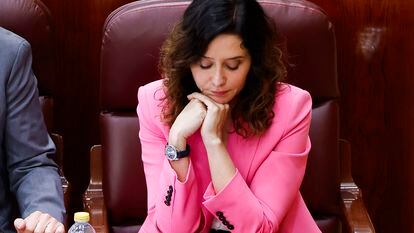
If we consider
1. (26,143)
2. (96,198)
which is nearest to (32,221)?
(26,143)

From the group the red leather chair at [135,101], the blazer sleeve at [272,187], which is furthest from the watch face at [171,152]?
the red leather chair at [135,101]

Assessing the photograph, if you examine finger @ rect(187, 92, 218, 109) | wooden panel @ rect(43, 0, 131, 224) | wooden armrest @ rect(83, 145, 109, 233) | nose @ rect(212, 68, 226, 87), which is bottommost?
wooden armrest @ rect(83, 145, 109, 233)

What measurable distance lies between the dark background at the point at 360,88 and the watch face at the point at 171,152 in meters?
0.59

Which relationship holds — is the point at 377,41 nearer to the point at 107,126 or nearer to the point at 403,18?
the point at 403,18

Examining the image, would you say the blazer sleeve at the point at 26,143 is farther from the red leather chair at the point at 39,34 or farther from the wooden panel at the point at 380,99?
the wooden panel at the point at 380,99

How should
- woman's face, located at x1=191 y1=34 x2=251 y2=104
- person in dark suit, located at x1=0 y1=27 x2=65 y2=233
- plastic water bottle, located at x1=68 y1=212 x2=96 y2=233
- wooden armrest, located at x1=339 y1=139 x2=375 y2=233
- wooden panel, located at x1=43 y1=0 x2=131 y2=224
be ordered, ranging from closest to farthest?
1. plastic water bottle, located at x1=68 y1=212 x2=96 y2=233
2. woman's face, located at x1=191 y1=34 x2=251 y2=104
3. person in dark suit, located at x1=0 y1=27 x2=65 y2=233
4. wooden armrest, located at x1=339 y1=139 x2=375 y2=233
5. wooden panel, located at x1=43 y1=0 x2=131 y2=224

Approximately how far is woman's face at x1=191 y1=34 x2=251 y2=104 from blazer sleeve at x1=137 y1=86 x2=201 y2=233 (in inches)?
6.0

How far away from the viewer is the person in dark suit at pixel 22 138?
1.82 meters

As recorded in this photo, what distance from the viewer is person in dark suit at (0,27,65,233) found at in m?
1.82

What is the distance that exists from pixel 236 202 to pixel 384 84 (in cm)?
83

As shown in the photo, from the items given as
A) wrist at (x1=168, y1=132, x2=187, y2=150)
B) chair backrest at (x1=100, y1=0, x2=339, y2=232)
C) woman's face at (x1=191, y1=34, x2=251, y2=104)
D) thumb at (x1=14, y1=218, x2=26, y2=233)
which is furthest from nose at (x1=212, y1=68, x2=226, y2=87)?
thumb at (x1=14, y1=218, x2=26, y2=233)

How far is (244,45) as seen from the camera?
5.67 feet

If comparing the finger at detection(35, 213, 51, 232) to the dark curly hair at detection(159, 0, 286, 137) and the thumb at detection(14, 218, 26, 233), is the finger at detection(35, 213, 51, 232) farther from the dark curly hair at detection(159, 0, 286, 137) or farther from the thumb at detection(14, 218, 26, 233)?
the dark curly hair at detection(159, 0, 286, 137)

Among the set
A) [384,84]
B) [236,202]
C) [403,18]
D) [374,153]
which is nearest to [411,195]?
[374,153]
